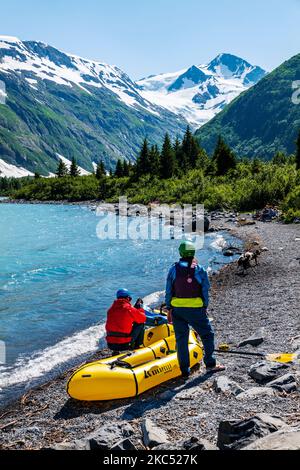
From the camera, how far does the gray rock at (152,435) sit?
7255mm

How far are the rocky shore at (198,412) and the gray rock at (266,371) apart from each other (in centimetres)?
2

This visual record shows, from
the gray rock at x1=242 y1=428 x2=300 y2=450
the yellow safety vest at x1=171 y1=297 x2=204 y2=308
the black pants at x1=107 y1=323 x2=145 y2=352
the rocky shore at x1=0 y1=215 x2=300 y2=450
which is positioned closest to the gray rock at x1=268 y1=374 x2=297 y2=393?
the rocky shore at x1=0 y1=215 x2=300 y2=450

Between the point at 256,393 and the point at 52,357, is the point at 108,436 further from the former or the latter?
the point at 52,357

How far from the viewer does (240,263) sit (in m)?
24.3

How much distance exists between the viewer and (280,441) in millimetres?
5844

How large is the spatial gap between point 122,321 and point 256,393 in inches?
172

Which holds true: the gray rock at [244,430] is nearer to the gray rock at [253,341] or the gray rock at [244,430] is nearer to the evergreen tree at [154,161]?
the gray rock at [253,341]

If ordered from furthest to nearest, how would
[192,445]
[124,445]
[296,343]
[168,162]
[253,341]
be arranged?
1. [168,162]
2. [253,341]
3. [296,343]
4. [124,445]
5. [192,445]

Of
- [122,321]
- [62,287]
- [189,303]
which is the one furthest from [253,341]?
[62,287]

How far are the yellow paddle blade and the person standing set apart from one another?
1.56 meters

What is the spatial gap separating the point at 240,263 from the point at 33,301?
1151 cm

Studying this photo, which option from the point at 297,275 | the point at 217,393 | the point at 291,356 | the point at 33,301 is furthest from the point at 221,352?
the point at 33,301

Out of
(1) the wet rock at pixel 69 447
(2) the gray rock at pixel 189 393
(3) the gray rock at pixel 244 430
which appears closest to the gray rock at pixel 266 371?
(2) the gray rock at pixel 189 393
